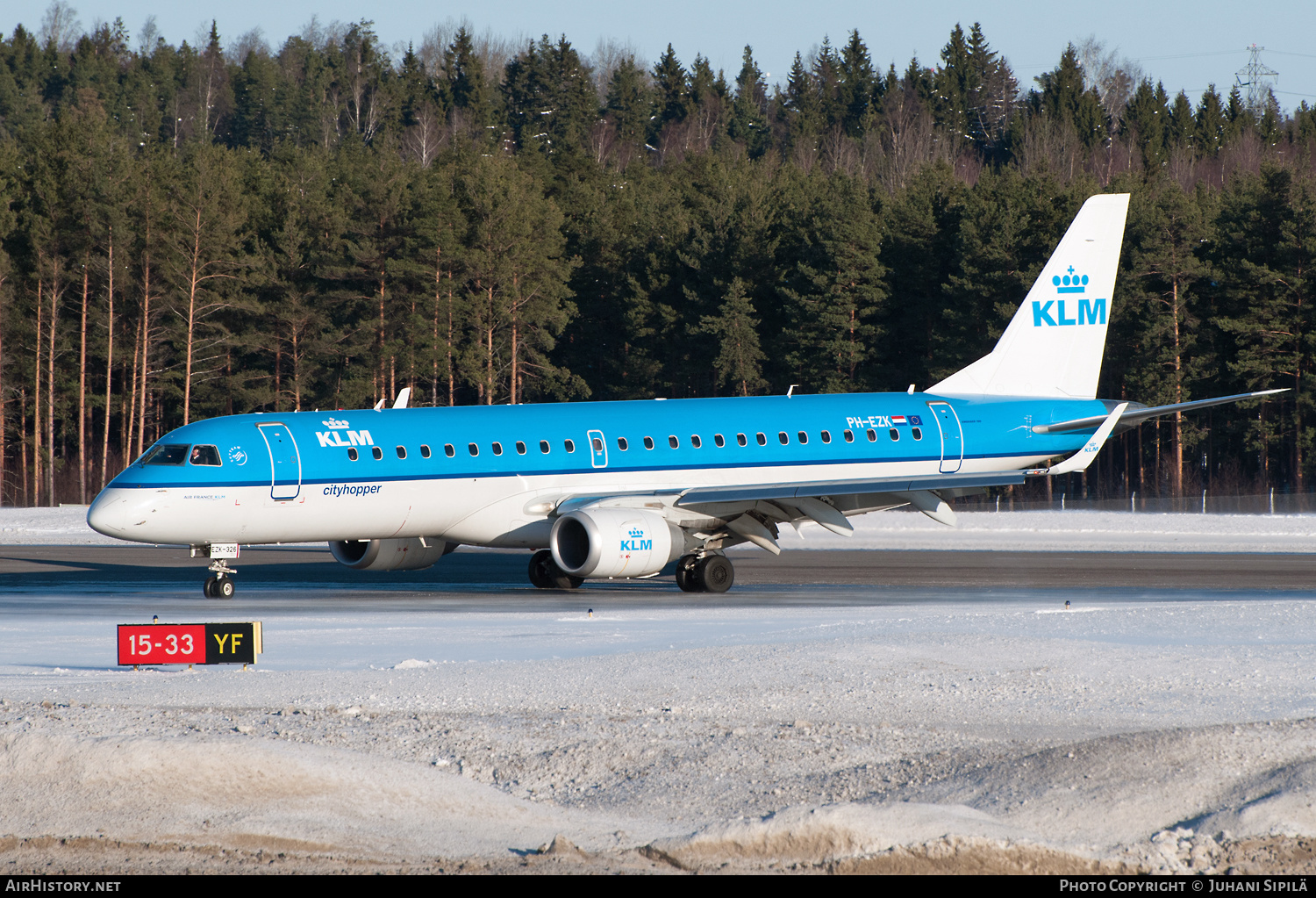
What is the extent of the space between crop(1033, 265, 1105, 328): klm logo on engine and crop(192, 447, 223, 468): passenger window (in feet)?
61.3

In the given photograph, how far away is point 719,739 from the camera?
37.7 ft

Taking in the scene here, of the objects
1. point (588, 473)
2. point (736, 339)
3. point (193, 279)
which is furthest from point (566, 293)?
point (588, 473)

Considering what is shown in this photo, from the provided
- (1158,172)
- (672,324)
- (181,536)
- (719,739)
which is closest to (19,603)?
(181,536)

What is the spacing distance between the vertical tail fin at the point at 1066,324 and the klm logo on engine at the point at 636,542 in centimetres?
1085

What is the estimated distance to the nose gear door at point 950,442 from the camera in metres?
30.4

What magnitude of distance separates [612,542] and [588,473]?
2.76 m

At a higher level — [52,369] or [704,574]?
[52,369]

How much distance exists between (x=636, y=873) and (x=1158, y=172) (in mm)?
109186

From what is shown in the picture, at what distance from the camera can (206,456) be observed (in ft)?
79.3

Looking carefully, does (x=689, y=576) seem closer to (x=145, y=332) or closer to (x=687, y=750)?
(x=687, y=750)

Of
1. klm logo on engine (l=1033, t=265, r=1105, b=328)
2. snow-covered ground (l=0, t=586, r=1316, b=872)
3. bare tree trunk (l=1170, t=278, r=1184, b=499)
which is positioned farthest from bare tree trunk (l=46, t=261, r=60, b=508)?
snow-covered ground (l=0, t=586, r=1316, b=872)

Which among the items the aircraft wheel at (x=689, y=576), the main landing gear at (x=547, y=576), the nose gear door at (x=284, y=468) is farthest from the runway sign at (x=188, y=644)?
the aircraft wheel at (x=689, y=576)

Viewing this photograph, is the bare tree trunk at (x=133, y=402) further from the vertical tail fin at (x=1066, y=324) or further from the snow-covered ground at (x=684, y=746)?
Answer: the snow-covered ground at (x=684, y=746)

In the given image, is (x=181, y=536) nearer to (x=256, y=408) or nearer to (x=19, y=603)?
(x=19, y=603)
